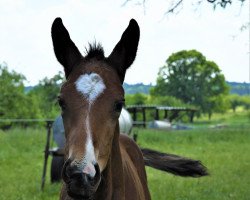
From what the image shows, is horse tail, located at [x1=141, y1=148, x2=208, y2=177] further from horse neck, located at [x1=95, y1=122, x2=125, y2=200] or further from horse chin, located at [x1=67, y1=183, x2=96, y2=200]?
horse chin, located at [x1=67, y1=183, x2=96, y2=200]

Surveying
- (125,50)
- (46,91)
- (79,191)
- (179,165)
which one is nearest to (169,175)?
(179,165)

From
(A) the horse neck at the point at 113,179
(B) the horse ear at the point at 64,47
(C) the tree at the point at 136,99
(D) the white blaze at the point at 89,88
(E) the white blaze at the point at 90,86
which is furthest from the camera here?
(C) the tree at the point at 136,99

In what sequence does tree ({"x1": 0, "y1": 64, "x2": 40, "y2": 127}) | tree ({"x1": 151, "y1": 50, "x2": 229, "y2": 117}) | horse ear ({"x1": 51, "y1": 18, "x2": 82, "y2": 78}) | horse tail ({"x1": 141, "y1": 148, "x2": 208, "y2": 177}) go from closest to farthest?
1. horse ear ({"x1": 51, "y1": 18, "x2": 82, "y2": 78})
2. horse tail ({"x1": 141, "y1": 148, "x2": 208, "y2": 177})
3. tree ({"x1": 0, "y1": 64, "x2": 40, "y2": 127})
4. tree ({"x1": 151, "y1": 50, "x2": 229, "y2": 117})

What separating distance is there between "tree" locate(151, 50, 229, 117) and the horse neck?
65518 millimetres

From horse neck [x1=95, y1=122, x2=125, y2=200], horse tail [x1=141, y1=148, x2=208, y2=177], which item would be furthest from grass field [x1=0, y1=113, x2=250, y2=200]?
horse neck [x1=95, y1=122, x2=125, y2=200]

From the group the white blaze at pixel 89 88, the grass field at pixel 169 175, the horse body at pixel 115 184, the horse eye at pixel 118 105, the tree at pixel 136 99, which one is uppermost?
the white blaze at pixel 89 88

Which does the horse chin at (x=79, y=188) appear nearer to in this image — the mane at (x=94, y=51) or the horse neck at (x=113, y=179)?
the horse neck at (x=113, y=179)

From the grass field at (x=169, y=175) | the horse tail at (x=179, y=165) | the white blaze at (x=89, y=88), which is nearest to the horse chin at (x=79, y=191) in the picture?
the white blaze at (x=89, y=88)

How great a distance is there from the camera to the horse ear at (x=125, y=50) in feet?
10.8

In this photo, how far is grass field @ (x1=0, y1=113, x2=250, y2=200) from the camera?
8433 mm

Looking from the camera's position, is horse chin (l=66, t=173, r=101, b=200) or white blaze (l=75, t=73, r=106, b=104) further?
white blaze (l=75, t=73, r=106, b=104)

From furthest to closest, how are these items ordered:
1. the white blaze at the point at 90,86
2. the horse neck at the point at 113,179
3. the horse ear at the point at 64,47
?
the horse ear at the point at 64,47, the horse neck at the point at 113,179, the white blaze at the point at 90,86

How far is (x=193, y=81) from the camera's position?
70125 mm

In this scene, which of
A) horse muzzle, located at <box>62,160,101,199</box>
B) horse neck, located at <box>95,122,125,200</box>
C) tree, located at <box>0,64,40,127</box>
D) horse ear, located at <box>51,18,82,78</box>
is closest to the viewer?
horse muzzle, located at <box>62,160,101,199</box>
